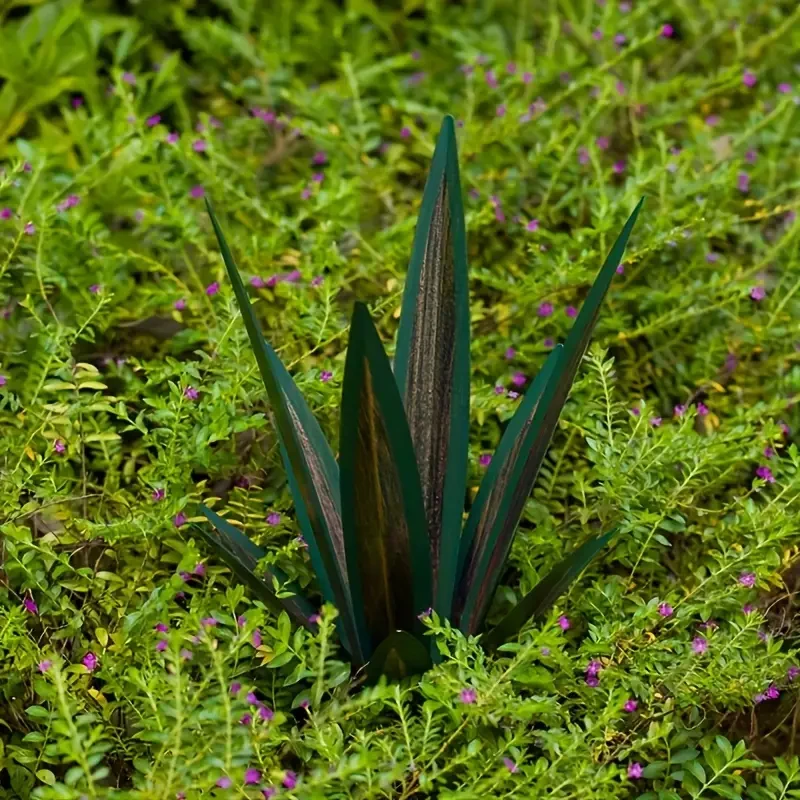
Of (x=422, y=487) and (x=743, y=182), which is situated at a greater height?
(x=743, y=182)

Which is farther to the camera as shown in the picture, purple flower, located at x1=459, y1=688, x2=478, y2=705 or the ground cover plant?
the ground cover plant

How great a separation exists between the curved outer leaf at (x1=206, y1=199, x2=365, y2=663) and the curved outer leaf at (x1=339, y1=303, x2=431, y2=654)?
0.03 metres

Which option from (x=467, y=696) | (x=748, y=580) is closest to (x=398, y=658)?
(x=467, y=696)

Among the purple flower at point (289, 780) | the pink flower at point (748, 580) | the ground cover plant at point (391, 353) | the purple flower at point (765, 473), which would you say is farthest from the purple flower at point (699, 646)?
the purple flower at point (289, 780)

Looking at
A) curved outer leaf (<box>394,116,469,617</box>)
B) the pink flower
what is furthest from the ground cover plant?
Answer: curved outer leaf (<box>394,116,469,617</box>)

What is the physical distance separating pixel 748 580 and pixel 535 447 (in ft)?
1.16

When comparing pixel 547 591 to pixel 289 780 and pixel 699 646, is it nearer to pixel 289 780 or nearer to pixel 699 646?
pixel 699 646

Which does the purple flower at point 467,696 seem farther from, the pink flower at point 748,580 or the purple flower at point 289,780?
the pink flower at point 748,580

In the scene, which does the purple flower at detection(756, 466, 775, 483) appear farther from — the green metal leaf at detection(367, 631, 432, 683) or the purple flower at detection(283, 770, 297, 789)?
the purple flower at detection(283, 770, 297, 789)

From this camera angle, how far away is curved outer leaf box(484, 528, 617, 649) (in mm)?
1215

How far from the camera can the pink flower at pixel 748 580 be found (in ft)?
4.27

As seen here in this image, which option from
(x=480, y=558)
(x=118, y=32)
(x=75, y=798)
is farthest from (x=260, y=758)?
(x=118, y=32)

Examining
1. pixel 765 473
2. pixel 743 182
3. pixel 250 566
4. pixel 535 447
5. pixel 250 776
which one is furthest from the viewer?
pixel 743 182

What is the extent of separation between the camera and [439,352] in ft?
4.19
